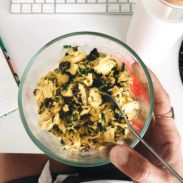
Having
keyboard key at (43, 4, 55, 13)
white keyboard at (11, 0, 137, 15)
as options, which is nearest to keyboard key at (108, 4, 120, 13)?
white keyboard at (11, 0, 137, 15)

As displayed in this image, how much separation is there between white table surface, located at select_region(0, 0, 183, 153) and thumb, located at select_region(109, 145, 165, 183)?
7.9 inches

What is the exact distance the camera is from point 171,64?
0.71 metres

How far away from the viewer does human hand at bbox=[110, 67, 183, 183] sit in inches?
20.2

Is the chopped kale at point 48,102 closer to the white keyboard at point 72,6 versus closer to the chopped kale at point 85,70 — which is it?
the chopped kale at point 85,70

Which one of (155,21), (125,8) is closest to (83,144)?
(155,21)

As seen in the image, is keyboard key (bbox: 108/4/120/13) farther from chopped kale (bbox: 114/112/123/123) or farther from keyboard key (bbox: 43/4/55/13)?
chopped kale (bbox: 114/112/123/123)

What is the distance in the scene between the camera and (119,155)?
0.50 meters

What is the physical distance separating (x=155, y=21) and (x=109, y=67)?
11cm

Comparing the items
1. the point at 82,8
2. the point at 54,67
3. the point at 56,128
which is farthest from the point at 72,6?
the point at 56,128

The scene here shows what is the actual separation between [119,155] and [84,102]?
0.08 meters

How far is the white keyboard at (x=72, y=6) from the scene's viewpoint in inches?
27.5

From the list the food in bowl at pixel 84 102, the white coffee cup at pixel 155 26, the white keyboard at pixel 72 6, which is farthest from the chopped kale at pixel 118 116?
the white keyboard at pixel 72 6

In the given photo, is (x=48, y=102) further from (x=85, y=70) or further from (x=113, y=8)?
(x=113, y=8)

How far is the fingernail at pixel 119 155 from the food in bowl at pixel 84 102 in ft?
0.05
